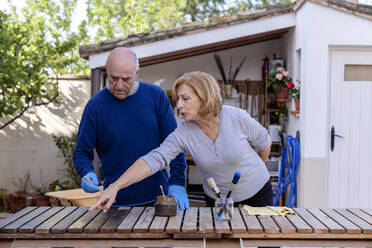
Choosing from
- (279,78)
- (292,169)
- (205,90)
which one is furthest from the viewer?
(279,78)

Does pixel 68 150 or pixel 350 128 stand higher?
pixel 350 128

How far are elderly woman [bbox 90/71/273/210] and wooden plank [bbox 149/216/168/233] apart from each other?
9.0 inches

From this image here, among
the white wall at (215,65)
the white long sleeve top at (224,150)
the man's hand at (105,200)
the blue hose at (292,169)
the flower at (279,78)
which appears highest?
the white wall at (215,65)

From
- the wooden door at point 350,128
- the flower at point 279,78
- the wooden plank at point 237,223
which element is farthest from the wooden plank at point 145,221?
the flower at point 279,78

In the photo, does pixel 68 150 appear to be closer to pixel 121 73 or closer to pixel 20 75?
pixel 20 75

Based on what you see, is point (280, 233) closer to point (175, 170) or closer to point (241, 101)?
point (175, 170)

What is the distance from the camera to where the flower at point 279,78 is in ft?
21.1

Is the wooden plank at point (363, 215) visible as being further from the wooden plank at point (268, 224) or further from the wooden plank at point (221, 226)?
the wooden plank at point (221, 226)

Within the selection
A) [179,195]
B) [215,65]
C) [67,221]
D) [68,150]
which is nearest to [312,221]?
[179,195]

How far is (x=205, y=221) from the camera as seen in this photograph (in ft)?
8.26

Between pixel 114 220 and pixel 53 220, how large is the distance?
1.02ft

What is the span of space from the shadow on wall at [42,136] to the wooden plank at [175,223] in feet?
16.4

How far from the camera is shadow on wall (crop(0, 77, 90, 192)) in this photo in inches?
287

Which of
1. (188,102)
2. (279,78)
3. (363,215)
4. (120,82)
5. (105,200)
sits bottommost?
(363,215)
